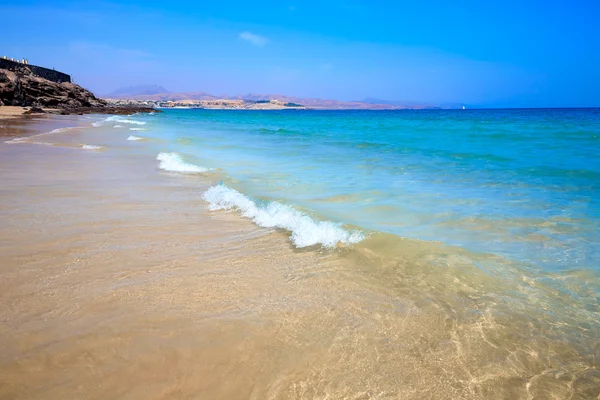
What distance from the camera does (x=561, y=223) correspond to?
6.01 m

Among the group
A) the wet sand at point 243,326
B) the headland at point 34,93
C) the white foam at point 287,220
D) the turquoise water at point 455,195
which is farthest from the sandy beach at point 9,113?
the wet sand at point 243,326

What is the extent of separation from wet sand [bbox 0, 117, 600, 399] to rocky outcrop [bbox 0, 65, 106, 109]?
52825mm

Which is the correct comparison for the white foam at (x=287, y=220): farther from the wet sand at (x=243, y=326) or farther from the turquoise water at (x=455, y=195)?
the wet sand at (x=243, y=326)

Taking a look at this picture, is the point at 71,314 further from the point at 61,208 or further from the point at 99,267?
the point at 61,208

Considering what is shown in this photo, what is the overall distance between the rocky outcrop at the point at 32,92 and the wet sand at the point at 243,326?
5282cm

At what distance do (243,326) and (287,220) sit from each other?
276 cm

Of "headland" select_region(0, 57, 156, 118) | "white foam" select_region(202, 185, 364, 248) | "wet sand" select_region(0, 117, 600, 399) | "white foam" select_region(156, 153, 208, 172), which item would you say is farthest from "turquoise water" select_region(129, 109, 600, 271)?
"headland" select_region(0, 57, 156, 118)

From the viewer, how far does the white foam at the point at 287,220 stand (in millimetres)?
4781

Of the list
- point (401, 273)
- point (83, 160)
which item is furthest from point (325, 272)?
point (83, 160)

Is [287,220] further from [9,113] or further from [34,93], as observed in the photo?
[34,93]

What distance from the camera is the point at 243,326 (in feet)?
9.54

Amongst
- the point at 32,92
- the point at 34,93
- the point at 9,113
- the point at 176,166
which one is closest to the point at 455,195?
the point at 176,166

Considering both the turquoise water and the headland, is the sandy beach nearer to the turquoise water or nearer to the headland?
the headland

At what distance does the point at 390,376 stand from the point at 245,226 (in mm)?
3455
